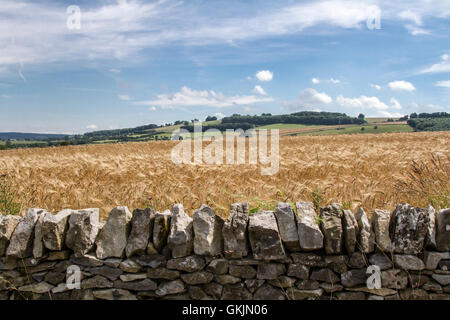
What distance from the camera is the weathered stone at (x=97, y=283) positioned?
3.79m

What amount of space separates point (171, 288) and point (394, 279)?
2.45 m

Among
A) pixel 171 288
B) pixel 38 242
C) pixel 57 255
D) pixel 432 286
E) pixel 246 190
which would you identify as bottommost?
pixel 171 288

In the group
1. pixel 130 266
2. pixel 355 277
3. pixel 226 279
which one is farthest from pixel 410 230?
pixel 130 266

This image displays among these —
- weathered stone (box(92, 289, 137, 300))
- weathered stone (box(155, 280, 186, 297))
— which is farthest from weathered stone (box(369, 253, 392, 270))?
weathered stone (box(92, 289, 137, 300))

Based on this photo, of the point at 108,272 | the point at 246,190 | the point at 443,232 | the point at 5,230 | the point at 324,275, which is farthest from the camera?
the point at 246,190

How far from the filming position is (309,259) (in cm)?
354

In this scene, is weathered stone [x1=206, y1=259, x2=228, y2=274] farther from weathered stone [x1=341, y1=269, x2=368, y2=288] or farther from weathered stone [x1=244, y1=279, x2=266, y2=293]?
weathered stone [x1=341, y1=269, x2=368, y2=288]

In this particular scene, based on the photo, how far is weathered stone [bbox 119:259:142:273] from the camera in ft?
12.1

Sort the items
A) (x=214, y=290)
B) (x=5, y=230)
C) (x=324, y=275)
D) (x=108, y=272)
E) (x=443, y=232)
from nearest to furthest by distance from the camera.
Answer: (x=443, y=232)
(x=324, y=275)
(x=214, y=290)
(x=108, y=272)
(x=5, y=230)

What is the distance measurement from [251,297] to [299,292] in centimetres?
53

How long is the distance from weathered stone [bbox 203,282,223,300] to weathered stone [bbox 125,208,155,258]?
843mm

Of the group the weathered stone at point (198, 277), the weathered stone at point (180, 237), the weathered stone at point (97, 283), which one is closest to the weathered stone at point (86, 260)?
the weathered stone at point (97, 283)

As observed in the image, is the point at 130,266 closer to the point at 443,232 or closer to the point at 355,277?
the point at 355,277

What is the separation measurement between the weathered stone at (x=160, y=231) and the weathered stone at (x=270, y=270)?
1129 millimetres
